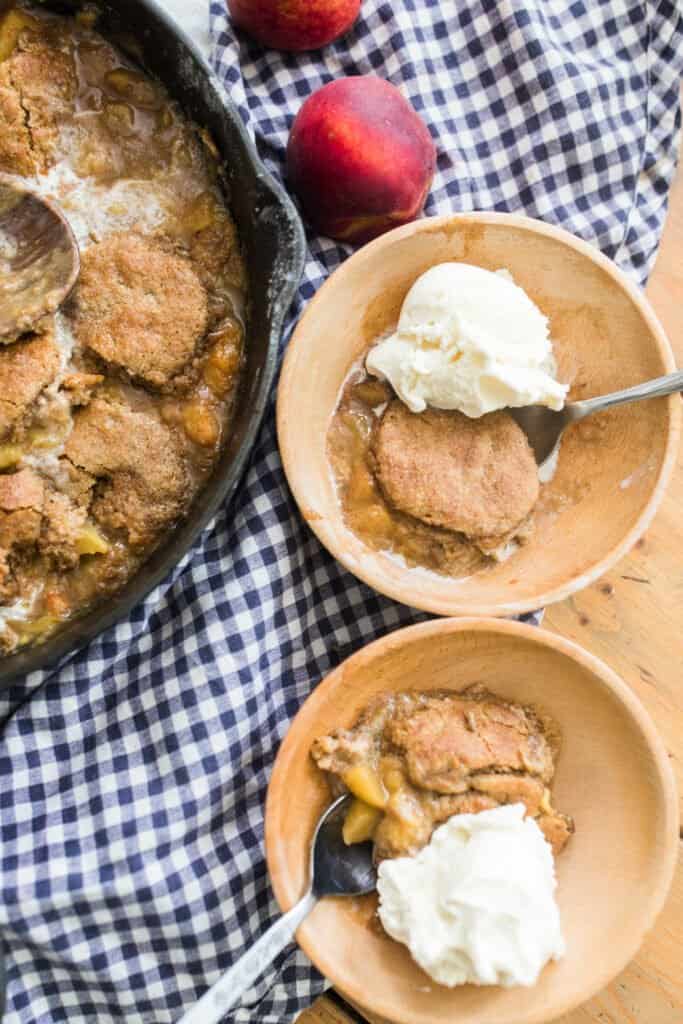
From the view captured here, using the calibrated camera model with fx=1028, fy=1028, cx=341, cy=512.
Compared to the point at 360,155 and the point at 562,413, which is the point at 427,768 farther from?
the point at 360,155

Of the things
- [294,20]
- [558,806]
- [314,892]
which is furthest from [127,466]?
[558,806]

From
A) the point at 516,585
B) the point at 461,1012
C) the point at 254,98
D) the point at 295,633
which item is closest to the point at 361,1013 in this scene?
the point at 461,1012

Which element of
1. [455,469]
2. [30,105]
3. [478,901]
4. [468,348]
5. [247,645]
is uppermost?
[30,105]

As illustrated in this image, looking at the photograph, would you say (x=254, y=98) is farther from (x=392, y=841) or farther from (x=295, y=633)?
(x=392, y=841)

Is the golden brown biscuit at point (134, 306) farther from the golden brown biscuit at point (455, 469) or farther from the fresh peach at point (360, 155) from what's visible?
the golden brown biscuit at point (455, 469)

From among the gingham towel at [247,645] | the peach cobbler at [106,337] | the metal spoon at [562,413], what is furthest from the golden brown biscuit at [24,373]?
the metal spoon at [562,413]
